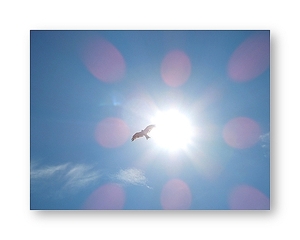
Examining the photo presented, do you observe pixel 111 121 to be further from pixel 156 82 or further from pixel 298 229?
pixel 298 229

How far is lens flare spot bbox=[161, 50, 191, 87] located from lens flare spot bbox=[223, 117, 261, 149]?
60 centimetres

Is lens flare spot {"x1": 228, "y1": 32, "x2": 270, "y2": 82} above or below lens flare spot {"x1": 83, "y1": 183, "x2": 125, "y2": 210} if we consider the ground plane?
above

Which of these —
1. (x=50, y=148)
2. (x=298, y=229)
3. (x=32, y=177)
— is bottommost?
(x=298, y=229)

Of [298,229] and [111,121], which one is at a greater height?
[111,121]

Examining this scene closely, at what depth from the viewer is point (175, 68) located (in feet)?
13.8

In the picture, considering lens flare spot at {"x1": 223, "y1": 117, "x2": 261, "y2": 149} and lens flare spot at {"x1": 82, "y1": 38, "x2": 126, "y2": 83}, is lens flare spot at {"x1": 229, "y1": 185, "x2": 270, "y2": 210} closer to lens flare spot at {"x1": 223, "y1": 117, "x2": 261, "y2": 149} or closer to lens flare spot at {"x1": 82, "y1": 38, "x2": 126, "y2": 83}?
lens flare spot at {"x1": 223, "y1": 117, "x2": 261, "y2": 149}

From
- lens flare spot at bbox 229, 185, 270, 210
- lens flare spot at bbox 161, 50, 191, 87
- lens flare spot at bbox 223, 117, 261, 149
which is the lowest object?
lens flare spot at bbox 229, 185, 270, 210

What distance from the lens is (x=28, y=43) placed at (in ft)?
13.9

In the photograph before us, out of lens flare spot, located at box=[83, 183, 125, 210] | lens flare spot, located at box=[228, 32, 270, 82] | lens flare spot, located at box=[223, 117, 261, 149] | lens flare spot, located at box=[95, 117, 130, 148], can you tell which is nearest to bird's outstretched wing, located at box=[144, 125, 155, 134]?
lens flare spot, located at box=[95, 117, 130, 148]

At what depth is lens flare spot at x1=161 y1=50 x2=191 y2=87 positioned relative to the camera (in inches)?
166

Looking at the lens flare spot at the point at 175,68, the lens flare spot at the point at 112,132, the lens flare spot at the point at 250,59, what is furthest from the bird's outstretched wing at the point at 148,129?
the lens flare spot at the point at 250,59

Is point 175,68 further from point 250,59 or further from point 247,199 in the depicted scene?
point 247,199
